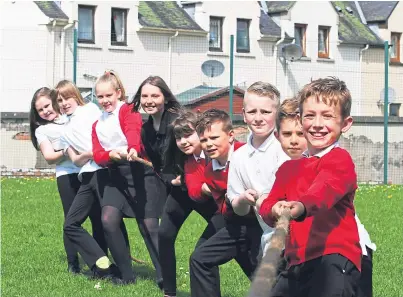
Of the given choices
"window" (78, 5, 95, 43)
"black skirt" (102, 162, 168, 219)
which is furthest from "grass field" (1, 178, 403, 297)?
"window" (78, 5, 95, 43)

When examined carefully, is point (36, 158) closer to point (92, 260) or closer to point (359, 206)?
point (359, 206)

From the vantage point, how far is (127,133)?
8.68 metres

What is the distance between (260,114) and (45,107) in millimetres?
4046

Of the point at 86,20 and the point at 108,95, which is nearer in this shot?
the point at 108,95

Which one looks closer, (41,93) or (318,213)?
(318,213)

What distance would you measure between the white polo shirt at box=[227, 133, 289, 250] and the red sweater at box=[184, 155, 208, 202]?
32.6 inches

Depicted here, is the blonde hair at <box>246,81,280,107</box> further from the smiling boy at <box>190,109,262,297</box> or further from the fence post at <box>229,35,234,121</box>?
the fence post at <box>229,35,234,121</box>

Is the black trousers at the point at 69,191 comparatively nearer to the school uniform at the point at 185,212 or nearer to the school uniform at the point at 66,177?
the school uniform at the point at 66,177

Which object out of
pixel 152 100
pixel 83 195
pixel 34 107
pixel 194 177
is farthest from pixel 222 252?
pixel 34 107

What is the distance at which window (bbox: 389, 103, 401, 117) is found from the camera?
77.2ft

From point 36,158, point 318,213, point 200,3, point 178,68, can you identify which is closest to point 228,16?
point 200,3

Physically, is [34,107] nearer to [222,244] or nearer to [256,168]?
[222,244]

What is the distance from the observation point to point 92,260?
9.48 meters

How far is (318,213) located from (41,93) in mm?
5491
